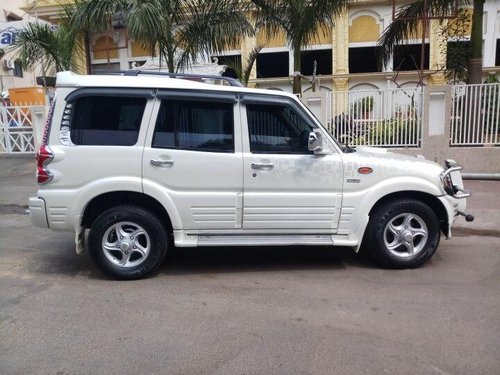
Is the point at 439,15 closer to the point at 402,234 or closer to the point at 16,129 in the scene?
the point at 402,234

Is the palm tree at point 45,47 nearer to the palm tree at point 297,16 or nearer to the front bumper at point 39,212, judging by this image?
the palm tree at point 297,16

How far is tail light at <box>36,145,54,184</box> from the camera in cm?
502


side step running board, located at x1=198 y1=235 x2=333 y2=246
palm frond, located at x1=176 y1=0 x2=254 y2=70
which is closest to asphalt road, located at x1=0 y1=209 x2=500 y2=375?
side step running board, located at x1=198 y1=235 x2=333 y2=246

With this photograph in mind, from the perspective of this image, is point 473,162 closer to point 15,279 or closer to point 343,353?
point 343,353

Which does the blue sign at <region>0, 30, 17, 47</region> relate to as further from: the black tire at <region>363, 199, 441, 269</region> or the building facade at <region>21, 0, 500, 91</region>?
the black tire at <region>363, 199, 441, 269</region>

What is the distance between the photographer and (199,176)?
16.8 feet

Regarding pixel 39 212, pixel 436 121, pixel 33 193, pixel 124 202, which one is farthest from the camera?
pixel 436 121

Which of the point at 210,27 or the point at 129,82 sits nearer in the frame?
the point at 129,82

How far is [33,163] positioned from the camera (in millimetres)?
13836

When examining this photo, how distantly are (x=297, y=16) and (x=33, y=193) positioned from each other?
668 centimetres

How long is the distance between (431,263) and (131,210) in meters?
3.47

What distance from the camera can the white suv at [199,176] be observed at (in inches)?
200

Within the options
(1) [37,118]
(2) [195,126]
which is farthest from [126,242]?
(1) [37,118]

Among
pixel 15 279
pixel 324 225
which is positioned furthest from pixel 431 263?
pixel 15 279
